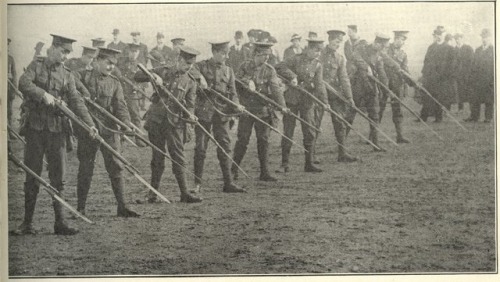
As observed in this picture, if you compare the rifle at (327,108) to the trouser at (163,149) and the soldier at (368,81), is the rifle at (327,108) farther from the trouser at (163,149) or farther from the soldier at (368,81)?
the trouser at (163,149)

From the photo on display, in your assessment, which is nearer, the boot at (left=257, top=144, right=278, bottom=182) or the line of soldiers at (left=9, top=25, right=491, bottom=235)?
the line of soldiers at (left=9, top=25, right=491, bottom=235)

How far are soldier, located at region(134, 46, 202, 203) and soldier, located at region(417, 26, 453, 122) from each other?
193 centimetres

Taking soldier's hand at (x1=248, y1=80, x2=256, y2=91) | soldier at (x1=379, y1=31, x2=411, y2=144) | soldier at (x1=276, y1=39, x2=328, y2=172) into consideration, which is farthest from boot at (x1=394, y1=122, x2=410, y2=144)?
soldier's hand at (x1=248, y1=80, x2=256, y2=91)

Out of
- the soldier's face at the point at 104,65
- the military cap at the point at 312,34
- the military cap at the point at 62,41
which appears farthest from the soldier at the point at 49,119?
the military cap at the point at 312,34

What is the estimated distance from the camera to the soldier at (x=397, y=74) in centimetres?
778

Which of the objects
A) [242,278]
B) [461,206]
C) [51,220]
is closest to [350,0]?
[461,206]

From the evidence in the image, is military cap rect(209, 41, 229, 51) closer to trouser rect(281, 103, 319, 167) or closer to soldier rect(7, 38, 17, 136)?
trouser rect(281, 103, 319, 167)

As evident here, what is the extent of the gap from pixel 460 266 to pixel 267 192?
172 cm

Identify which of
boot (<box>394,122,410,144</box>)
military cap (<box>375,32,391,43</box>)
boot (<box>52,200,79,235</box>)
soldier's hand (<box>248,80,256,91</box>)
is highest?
military cap (<box>375,32,391,43</box>)

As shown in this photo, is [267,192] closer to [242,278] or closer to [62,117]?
[242,278]

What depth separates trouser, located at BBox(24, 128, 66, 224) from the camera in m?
7.62

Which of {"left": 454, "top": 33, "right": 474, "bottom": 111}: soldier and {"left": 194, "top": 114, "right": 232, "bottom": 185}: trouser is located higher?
{"left": 454, "top": 33, "right": 474, "bottom": 111}: soldier

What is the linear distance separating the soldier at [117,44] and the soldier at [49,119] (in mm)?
337

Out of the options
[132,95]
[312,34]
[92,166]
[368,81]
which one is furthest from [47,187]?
[368,81]
